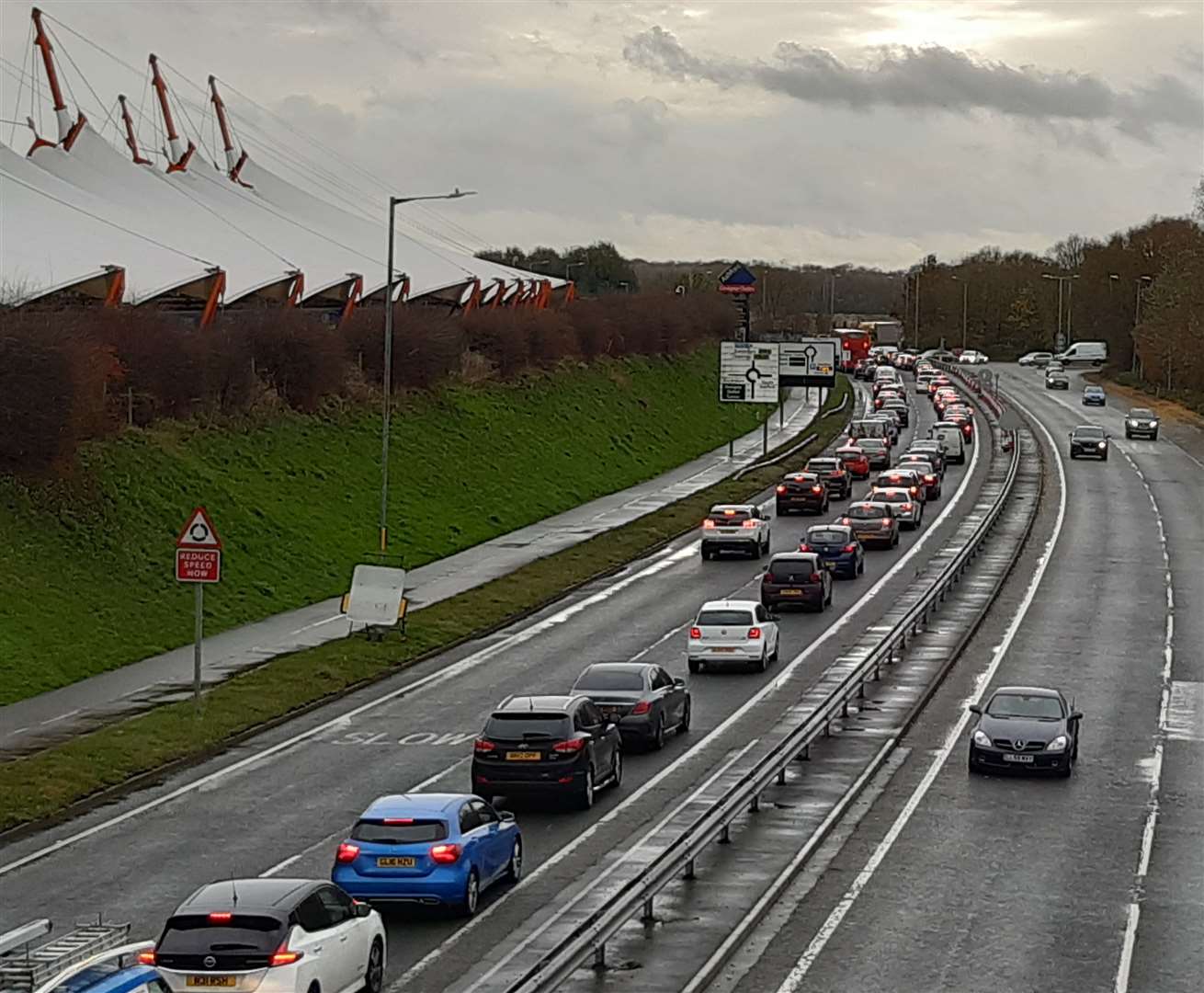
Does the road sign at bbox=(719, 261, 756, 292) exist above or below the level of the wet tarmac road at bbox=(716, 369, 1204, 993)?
above

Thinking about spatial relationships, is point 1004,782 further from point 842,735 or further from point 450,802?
point 450,802

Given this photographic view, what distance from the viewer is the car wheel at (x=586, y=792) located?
95.0 ft

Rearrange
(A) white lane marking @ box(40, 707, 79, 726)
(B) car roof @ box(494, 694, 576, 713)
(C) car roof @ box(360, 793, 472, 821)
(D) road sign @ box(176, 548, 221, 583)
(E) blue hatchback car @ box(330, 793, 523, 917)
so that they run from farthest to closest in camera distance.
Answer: (A) white lane marking @ box(40, 707, 79, 726)
(D) road sign @ box(176, 548, 221, 583)
(B) car roof @ box(494, 694, 576, 713)
(C) car roof @ box(360, 793, 472, 821)
(E) blue hatchback car @ box(330, 793, 523, 917)

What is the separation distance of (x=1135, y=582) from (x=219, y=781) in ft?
112

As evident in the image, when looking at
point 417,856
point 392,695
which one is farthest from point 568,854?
point 392,695

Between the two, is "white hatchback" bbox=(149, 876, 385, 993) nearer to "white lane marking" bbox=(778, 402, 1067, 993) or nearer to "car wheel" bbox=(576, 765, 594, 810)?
"white lane marking" bbox=(778, 402, 1067, 993)

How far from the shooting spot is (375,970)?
19531 mm

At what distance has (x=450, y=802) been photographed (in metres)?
23.2

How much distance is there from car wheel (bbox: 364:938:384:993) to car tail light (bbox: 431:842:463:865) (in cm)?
269

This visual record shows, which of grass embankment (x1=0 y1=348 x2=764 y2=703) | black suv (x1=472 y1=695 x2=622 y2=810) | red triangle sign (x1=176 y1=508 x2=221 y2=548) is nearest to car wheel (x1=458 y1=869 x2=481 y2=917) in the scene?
black suv (x1=472 y1=695 x2=622 y2=810)

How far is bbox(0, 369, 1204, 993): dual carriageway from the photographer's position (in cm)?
2148

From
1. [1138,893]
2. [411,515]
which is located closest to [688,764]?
[1138,893]

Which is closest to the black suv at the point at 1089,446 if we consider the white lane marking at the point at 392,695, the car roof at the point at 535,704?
the white lane marking at the point at 392,695

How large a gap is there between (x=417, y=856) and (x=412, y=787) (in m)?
8.59
